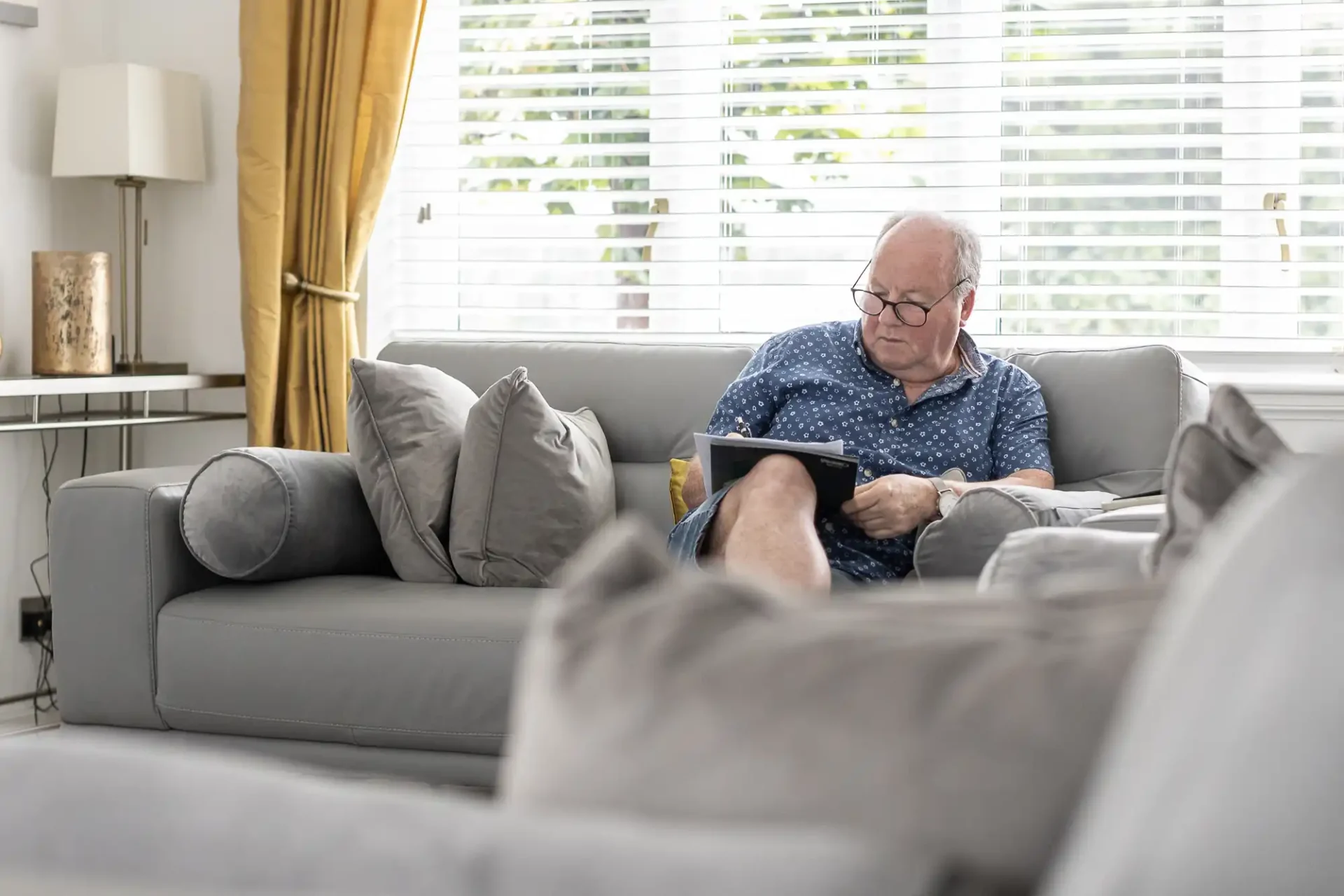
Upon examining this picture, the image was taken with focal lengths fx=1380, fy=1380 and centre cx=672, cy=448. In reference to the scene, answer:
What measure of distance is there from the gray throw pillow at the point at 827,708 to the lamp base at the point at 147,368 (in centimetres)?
327

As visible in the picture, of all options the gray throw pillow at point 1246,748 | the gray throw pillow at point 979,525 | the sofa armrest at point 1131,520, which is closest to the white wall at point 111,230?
the gray throw pillow at point 979,525

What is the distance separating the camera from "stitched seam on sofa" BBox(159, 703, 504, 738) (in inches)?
85.2

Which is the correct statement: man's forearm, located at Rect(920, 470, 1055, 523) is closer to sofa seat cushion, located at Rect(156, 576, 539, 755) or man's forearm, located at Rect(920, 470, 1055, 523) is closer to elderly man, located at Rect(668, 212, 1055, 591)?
elderly man, located at Rect(668, 212, 1055, 591)

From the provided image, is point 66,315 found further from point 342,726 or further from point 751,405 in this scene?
point 751,405

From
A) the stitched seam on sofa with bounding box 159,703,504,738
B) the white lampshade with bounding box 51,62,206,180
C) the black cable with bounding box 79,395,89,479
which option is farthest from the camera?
the black cable with bounding box 79,395,89,479

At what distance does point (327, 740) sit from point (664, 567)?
189cm

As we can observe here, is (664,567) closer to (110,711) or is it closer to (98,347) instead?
(110,711)

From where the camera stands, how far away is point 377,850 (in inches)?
16.2

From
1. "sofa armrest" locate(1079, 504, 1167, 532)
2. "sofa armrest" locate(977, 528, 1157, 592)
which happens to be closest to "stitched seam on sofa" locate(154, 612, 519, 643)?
"sofa armrest" locate(1079, 504, 1167, 532)

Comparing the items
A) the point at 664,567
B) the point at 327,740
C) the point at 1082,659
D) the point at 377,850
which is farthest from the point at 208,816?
the point at 327,740

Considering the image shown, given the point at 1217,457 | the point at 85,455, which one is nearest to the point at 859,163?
the point at 85,455

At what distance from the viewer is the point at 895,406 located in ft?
8.60

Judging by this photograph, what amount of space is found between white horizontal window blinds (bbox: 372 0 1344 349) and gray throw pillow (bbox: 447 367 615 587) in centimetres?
111

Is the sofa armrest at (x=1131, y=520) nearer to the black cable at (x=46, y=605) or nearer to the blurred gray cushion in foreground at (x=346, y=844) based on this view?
the blurred gray cushion in foreground at (x=346, y=844)
